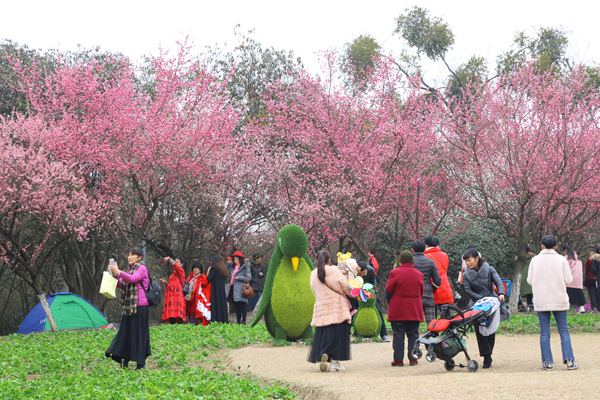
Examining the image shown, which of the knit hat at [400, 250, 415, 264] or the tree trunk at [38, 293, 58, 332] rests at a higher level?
the knit hat at [400, 250, 415, 264]

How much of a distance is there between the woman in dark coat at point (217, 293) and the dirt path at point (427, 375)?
4343 millimetres

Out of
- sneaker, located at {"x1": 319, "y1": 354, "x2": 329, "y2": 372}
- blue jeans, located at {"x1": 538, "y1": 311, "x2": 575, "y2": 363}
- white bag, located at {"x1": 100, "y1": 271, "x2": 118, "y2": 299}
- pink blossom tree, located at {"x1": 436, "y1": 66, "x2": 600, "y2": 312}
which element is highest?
pink blossom tree, located at {"x1": 436, "y1": 66, "x2": 600, "y2": 312}

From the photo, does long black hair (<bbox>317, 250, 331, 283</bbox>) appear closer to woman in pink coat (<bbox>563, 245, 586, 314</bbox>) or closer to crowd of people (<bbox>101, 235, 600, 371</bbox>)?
crowd of people (<bbox>101, 235, 600, 371</bbox>)

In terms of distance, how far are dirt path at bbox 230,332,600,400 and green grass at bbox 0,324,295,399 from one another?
1.71 ft

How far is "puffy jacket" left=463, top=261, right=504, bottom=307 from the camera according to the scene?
7.98m

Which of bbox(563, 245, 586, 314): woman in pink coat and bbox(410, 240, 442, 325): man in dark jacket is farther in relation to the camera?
bbox(563, 245, 586, 314): woman in pink coat

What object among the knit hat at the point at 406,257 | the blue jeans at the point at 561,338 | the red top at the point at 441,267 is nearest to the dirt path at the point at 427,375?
the blue jeans at the point at 561,338

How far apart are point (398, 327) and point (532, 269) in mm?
1853

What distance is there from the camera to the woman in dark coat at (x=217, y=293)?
14.5m

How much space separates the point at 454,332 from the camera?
746 centimetres

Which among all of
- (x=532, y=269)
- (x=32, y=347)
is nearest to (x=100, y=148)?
(x=32, y=347)

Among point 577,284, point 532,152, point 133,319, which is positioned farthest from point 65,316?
point 577,284

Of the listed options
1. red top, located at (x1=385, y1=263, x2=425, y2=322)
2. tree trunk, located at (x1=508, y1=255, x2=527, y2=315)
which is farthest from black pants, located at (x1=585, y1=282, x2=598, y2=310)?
red top, located at (x1=385, y1=263, x2=425, y2=322)

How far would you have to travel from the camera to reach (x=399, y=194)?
58.9ft
